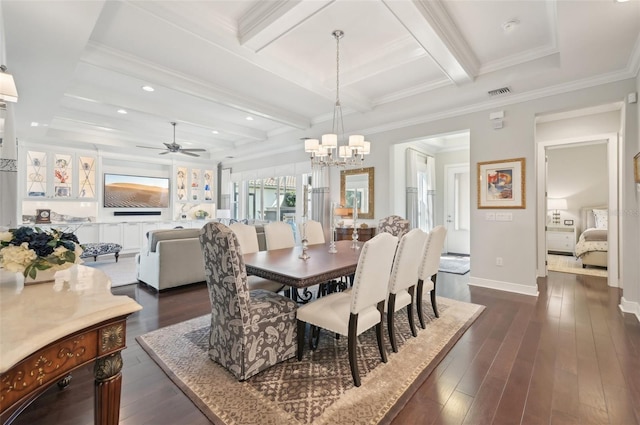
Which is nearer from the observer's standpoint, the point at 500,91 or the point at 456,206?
the point at 500,91

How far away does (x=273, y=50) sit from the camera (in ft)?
11.6

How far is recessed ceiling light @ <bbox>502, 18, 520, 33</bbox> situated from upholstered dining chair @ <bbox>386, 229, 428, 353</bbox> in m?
2.32

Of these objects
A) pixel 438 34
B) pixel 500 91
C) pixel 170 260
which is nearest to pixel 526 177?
pixel 500 91

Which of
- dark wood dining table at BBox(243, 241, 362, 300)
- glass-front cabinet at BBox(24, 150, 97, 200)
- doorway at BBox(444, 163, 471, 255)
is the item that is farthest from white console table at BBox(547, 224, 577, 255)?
glass-front cabinet at BBox(24, 150, 97, 200)

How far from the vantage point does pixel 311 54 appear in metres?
→ 3.65

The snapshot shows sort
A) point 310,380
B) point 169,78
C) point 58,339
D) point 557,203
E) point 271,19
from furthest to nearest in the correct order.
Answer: point 557,203 → point 169,78 → point 271,19 → point 310,380 → point 58,339

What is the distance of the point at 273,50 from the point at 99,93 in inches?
115

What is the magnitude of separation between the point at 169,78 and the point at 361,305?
3.81 m

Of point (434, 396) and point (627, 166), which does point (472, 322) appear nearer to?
point (434, 396)

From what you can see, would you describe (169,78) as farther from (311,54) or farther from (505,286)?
(505,286)

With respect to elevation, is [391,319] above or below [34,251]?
below

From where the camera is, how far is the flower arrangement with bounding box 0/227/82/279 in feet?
3.90

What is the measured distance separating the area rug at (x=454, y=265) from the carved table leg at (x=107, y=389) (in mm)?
5396

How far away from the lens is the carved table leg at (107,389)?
1.07 m
